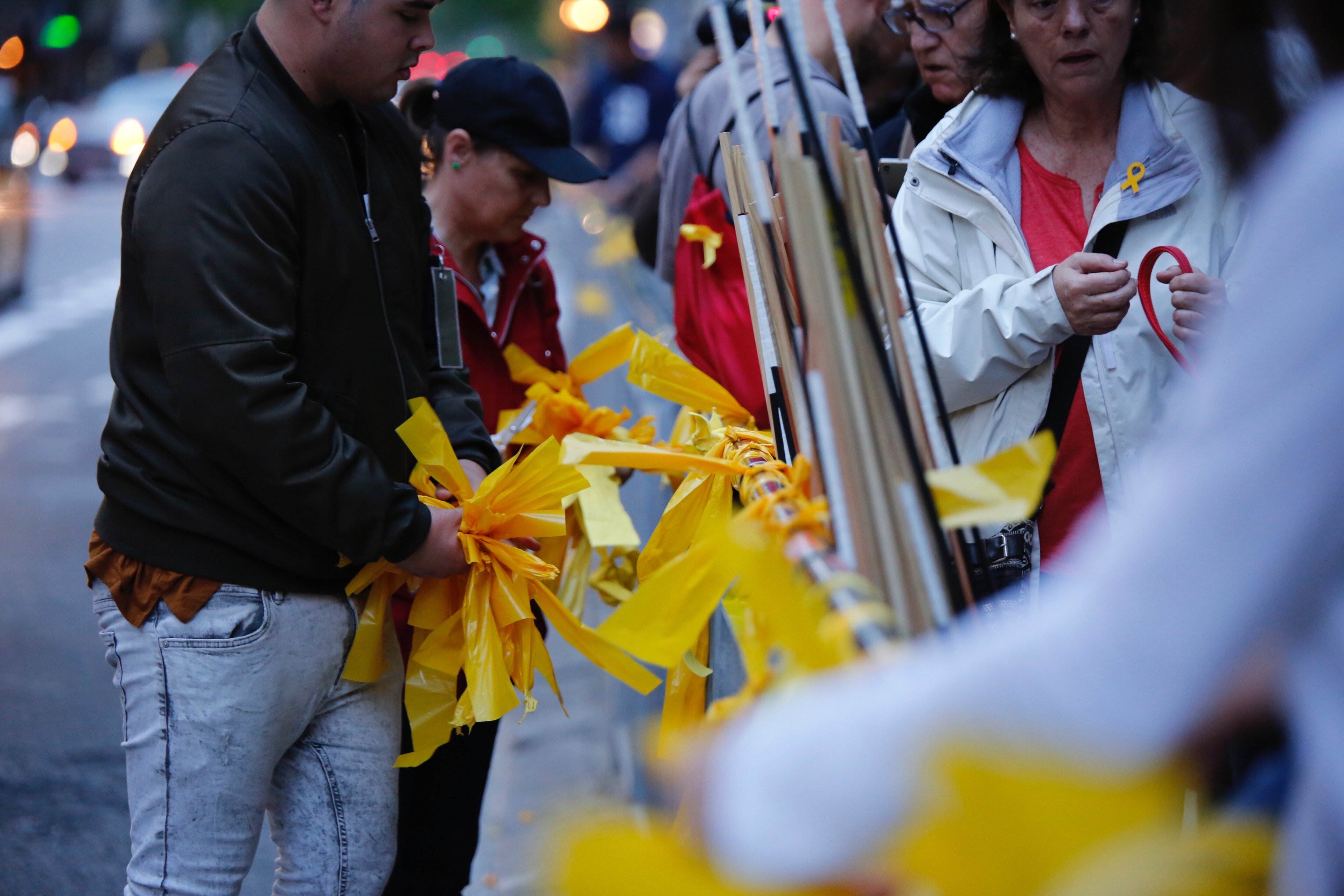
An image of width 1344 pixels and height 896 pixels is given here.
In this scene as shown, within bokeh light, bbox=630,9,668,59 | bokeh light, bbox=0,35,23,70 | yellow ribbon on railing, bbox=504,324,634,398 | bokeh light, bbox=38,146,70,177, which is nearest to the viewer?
yellow ribbon on railing, bbox=504,324,634,398

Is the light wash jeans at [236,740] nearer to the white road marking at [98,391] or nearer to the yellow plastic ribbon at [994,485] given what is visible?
the yellow plastic ribbon at [994,485]

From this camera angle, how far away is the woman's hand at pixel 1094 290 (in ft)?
6.62

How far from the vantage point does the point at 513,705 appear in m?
2.31

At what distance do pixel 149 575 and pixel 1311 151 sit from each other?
71.8 inches

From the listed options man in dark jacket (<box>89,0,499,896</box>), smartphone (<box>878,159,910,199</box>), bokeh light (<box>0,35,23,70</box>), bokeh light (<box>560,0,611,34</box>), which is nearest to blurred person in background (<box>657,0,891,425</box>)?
smartphone (<box>878,159,910,199</box>)

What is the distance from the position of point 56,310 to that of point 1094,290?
12145mm

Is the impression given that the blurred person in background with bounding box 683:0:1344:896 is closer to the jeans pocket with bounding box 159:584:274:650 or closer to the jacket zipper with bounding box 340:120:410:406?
the jeans pocket with bounding box 159:584:274:650

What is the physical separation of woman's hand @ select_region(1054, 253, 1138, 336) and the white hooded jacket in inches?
0.9

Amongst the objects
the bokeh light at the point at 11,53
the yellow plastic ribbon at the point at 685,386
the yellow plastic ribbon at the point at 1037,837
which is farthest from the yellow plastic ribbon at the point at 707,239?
the bokeh light at the point at 11,53

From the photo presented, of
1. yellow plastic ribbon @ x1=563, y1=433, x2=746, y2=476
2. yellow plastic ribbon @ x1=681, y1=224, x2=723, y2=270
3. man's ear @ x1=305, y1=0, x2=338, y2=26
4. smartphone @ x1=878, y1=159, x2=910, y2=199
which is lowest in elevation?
yellow plastic ribbon @ x1=563, y1=433, x2=746, y2=476

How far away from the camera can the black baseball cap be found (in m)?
3.01

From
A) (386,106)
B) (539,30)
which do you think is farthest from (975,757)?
(539,30)

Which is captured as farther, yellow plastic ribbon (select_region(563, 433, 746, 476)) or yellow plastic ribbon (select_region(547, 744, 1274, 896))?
yellow plastic ribbon (select_region(563, 433, 746, 476))

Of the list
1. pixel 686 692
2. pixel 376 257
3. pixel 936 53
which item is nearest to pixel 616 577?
pixel 686 692
